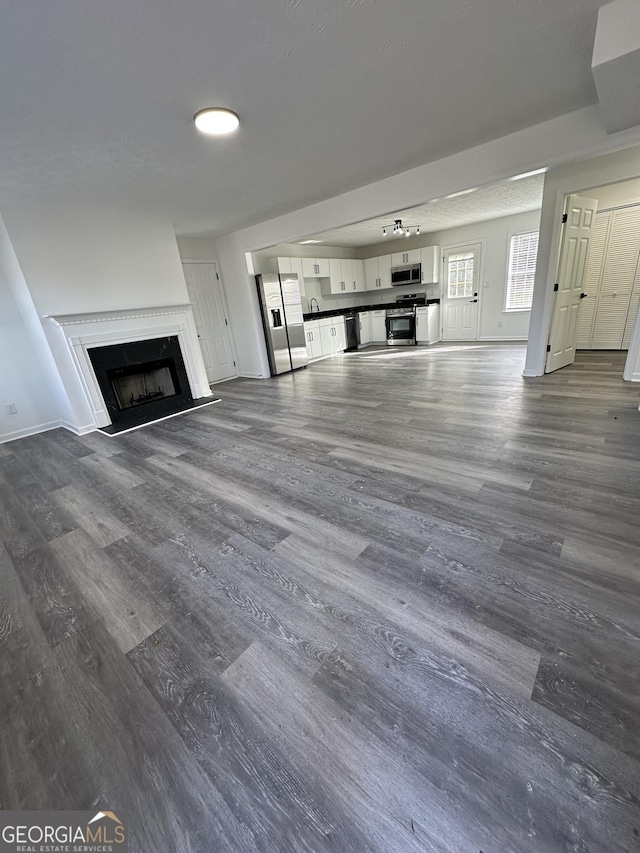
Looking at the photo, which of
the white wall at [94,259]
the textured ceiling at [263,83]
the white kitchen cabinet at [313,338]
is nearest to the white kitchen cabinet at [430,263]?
the white kitchen cabinet at [313,338]

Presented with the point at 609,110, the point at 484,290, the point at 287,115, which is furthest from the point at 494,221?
the point at 287,115

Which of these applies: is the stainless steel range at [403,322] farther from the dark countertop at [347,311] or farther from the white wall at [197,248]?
the white wall at [197,248]

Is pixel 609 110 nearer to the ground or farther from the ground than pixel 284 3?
nearer to the ground

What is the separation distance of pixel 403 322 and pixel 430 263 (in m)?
1.34

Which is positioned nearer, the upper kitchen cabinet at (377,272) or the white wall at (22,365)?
the white wall at (22,365)

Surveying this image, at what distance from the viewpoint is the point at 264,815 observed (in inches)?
33.0

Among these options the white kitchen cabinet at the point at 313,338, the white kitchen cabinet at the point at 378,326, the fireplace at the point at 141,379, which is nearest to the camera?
the fireplace at the point at 141,379

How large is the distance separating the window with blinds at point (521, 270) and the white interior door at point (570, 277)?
203cm

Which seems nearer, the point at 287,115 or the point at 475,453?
the point at 287,115

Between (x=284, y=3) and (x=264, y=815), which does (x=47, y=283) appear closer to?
(x=284, y=3)

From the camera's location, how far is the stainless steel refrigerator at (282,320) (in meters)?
5.66

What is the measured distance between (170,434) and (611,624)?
12.2ft

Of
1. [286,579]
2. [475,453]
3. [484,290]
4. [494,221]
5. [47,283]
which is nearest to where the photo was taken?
[286,579]

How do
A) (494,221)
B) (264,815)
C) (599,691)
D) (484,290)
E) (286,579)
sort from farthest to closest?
(484,290)
(494,221)
(286,579)
(599,691)
(264,815)
